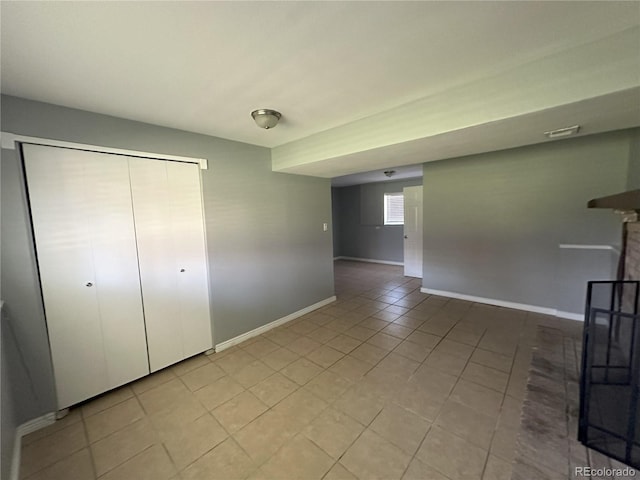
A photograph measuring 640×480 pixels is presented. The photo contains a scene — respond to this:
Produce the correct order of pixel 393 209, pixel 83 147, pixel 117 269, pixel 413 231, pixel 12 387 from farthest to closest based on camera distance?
1. pixel 393 209
2. pixel 413 231
3. pixel 117 269
4. pixel 83 147
5. pixel 12 387

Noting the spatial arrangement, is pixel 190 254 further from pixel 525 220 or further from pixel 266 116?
pixel 525 220

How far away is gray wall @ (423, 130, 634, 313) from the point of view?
2916 mm

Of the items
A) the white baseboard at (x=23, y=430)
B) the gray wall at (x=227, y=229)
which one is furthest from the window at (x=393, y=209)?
the white baseboard at (x=23, y=430)

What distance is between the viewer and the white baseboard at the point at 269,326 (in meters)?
2.85

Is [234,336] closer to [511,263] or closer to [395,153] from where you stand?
[395,153]

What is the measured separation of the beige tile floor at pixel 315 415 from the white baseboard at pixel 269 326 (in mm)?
107

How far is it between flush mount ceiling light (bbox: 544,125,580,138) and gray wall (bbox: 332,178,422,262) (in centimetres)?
424

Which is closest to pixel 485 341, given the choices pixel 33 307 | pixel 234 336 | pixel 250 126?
pixel 234 336

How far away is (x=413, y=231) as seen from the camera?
554 cm

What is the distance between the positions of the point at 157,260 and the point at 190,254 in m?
0.30

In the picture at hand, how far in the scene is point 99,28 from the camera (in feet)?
3.70

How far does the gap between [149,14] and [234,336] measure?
2817 mm

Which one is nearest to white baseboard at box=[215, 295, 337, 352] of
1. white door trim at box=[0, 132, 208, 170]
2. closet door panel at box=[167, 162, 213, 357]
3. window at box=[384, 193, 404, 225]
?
closet door panel at box=[167, 162, 213, 357]

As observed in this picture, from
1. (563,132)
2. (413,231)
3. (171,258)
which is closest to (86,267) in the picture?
(171,258)
